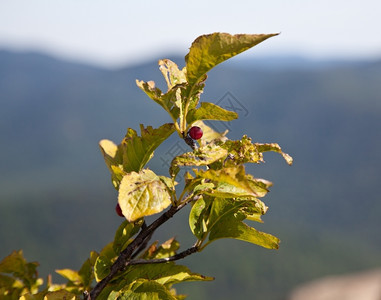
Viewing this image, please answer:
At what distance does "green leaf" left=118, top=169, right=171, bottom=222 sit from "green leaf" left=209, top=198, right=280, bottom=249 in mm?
304

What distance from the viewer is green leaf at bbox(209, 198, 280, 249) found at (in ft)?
4.33

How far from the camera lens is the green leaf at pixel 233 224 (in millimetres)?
1321

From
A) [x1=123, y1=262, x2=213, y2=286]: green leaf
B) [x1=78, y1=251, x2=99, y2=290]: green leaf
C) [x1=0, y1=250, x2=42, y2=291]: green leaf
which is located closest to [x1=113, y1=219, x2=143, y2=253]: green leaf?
[x1=123, y1=262, x2=213, y2=286]: green leaf

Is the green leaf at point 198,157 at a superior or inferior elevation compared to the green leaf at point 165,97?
inferior

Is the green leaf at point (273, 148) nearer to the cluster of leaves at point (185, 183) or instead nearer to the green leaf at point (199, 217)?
the cluster of leaves at point (185, 183)

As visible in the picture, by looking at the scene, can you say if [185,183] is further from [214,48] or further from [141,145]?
[214,48]

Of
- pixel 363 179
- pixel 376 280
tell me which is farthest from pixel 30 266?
pixel 363 179

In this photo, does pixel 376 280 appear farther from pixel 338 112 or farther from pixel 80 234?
pixel 338 112

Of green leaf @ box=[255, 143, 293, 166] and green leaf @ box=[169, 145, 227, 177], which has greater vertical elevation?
green leaf @ box=[169, 145, 227, 177]

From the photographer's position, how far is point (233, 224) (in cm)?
135

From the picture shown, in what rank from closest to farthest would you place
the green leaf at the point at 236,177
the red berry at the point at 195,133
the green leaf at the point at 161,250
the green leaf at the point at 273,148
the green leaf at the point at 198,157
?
the green leaf at the point at 236,177 < the green leaf at the point at 198,157 < the green leaf at the point at 273,148 < the red berry at the point at 195,133 < the green leaf at the point at 161,250

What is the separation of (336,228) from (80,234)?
3838 cm

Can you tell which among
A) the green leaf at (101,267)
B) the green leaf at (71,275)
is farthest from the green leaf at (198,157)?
the green leaf at (71,275)

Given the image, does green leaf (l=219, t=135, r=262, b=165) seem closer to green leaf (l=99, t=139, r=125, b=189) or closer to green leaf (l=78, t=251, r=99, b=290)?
green leaf (l=99, t=139, r=125, b=189)
